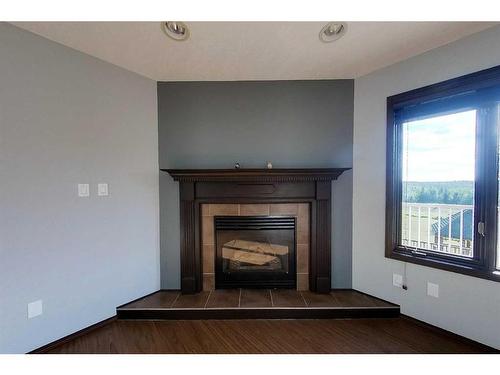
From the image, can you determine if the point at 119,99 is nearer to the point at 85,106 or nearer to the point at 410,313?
the point at 85,106

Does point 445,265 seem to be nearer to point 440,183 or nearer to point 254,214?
point 440,183

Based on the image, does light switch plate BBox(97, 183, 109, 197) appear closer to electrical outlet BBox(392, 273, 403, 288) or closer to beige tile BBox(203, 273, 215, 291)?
beige tile BBox(203, 273, 215, 291)

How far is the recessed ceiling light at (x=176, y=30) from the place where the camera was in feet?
5.27

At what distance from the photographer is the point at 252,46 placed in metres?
1.80

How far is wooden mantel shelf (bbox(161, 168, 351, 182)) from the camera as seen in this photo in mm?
2199

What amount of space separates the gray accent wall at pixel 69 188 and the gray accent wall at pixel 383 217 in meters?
2.27

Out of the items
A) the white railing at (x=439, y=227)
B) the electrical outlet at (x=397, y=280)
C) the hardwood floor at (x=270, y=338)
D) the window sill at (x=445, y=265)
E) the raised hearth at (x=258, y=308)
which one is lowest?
the hardwood floor at (x=270, y=338)

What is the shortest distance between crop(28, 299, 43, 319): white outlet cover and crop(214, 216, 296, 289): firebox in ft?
4.86

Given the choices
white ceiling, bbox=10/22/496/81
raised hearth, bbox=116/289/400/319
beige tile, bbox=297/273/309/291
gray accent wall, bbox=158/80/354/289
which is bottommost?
raised hearth, bbox=116/289/400/319

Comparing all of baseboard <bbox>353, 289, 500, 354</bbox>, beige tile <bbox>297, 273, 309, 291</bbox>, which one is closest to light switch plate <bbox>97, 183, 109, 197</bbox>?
beige tile <bbox>297, 273, 309, 291</bbox>

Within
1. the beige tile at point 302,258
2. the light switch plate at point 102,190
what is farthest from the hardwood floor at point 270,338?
the light switch plate at point 102,190

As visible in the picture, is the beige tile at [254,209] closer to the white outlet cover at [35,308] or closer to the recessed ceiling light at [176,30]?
the recessed ceiling light at [176,30]

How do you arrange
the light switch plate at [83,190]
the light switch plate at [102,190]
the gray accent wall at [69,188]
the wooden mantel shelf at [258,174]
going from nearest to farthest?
the gray accent wall at [69,188] < the light switch plate at [83,190] < the light switch plate at [102,190] < the wooden mantel shelf at [258,174]

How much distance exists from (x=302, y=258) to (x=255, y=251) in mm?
547
